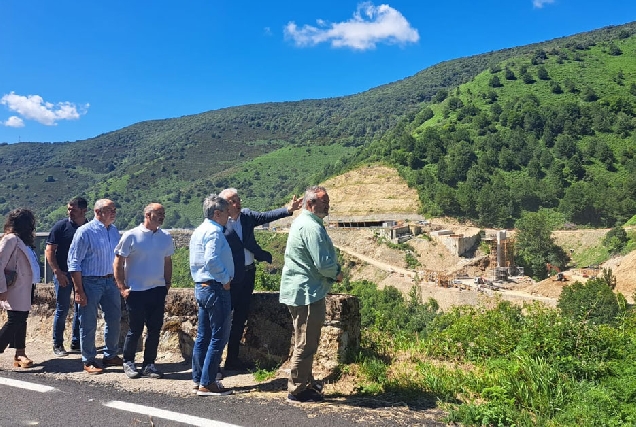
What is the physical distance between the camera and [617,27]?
12625 cm

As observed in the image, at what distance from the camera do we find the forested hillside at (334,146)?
64375 millimetres

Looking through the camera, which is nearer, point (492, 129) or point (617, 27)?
point (492, 129)

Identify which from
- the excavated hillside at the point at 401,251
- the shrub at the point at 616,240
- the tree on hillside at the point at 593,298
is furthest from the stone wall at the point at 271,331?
the shrub at the point at 616,240

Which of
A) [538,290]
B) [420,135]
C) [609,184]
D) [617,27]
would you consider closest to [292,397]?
[538,290]

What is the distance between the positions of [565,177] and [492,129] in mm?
13582

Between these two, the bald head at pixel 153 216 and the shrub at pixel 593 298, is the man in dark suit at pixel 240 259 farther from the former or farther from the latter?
the shrub at pixel 593 298

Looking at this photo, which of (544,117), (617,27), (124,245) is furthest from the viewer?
(617,27)

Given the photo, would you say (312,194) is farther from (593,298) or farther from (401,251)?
(401,251)

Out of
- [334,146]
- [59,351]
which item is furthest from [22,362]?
[334,146]

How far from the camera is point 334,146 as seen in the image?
116 meters

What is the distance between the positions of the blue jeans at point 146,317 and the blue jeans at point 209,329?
73 cm

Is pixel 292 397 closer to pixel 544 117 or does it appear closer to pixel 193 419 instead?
pixel 193 419

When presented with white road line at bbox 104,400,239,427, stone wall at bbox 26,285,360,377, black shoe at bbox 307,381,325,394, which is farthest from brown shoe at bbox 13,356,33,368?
black shoe at bbox 307,381,325,394

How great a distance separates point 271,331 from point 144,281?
1.32m
